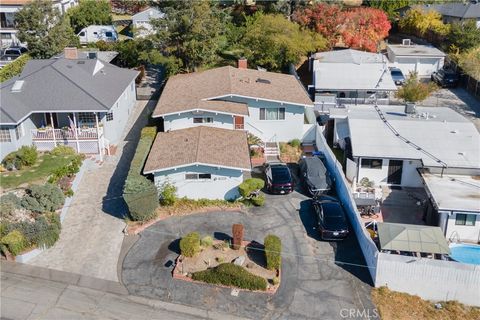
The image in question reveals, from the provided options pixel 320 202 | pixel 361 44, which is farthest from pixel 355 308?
pixel 361 44

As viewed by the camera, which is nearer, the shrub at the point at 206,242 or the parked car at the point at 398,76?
the shrub at the point at 206,242

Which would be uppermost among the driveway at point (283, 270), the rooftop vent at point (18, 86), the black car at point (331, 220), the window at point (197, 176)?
the rooftop vent at point (18, 86)

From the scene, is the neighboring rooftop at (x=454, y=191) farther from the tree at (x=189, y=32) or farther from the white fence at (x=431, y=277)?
the tree at (x=189, y=32)

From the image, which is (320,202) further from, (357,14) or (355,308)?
(357,14)

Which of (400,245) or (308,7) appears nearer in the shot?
(400,245)

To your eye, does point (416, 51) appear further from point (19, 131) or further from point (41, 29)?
point (19, 131)

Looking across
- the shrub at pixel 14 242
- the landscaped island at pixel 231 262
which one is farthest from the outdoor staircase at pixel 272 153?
the shrub at pixel 14 242

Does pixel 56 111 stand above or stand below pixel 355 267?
above
